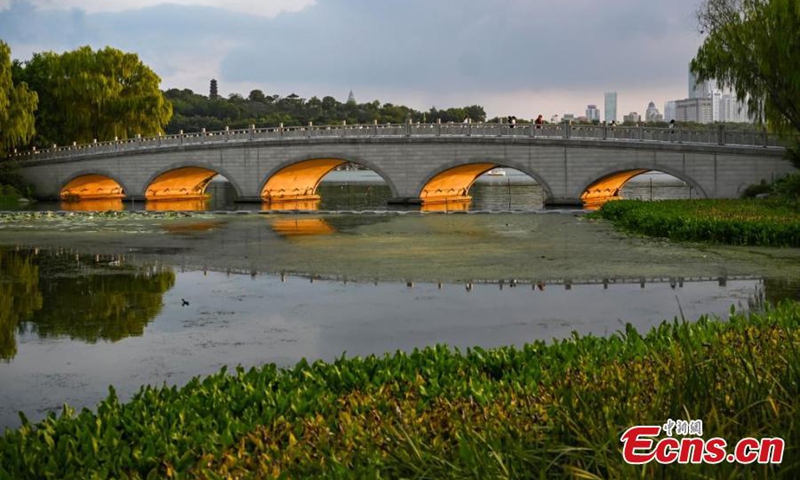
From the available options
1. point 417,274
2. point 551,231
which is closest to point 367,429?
point 417,274

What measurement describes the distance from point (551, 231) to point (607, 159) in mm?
15326

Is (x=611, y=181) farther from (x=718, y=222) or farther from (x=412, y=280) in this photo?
(x=412, y=280)

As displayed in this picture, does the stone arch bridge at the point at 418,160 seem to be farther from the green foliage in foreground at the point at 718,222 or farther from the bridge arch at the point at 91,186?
the green foliage in foreground at the point at 718,222

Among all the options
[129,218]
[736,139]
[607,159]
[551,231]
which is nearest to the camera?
[551,231]

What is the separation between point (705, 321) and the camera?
7.51 meters

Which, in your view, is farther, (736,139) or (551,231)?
(736,139)

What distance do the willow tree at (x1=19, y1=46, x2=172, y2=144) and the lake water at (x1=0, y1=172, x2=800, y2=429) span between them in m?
31.2

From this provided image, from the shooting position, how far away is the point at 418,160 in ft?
135

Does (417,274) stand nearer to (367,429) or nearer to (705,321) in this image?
(705,321)

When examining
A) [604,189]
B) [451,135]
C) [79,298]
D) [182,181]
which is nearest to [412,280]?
[79,298]

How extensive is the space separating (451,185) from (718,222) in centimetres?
2762

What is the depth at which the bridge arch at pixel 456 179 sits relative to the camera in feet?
128

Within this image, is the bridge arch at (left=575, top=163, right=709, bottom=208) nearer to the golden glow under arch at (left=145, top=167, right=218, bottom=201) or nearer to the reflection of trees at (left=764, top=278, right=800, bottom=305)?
the golden glow under arch at (left=145, top=167, right=218, bottom=201)

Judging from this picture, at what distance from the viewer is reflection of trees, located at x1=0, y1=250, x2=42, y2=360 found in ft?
32.7
